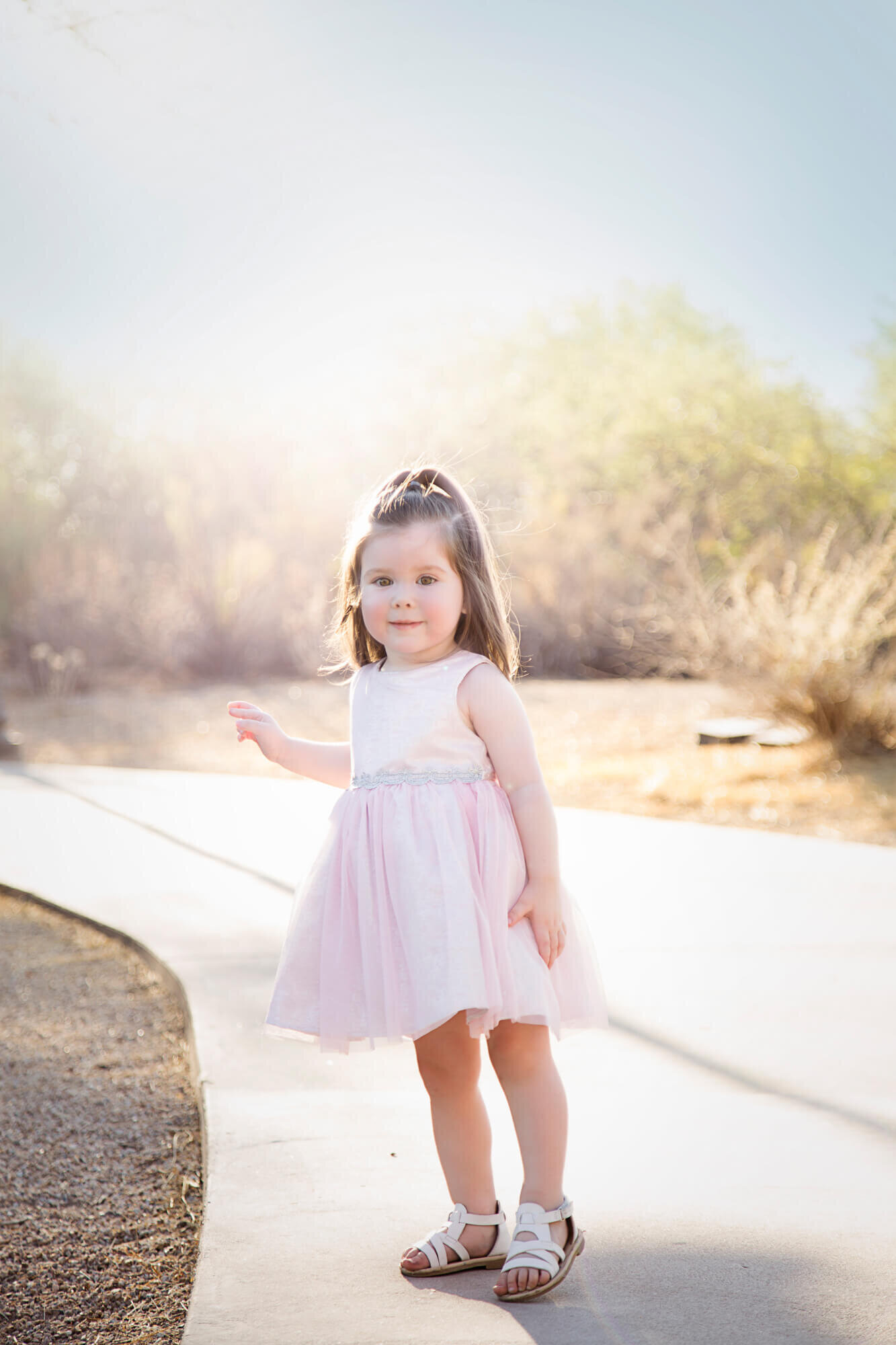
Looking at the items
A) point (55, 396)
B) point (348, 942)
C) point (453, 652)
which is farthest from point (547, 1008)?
point (55, 396)

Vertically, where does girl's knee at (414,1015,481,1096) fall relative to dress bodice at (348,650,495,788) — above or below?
below

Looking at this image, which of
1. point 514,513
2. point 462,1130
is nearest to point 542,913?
point 462,1130

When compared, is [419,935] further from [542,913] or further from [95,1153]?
[95,1153]

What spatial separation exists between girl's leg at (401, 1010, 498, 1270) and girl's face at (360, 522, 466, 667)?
65cm

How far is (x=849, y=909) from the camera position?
182 inches

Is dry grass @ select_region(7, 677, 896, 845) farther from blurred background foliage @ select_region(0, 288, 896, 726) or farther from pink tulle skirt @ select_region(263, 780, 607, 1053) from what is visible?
pink tulle skirt @ select_region(263, 780, 607, 1053)

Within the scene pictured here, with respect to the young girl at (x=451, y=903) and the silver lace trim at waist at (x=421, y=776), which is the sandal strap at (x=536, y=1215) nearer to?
the young girl at (x=451, y=903)

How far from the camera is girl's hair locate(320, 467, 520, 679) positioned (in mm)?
2248

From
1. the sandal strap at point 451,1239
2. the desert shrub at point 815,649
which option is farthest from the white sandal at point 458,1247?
the desert shrub at point 815,649

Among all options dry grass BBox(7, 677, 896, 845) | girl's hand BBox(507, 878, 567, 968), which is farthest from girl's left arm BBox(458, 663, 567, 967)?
dry grass BBox(7, 677, 896, 845)

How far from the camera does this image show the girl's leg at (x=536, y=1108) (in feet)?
6.90

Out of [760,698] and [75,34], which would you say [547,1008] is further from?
[760,698]

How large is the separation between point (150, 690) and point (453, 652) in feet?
45.0

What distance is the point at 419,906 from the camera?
6.68ft
